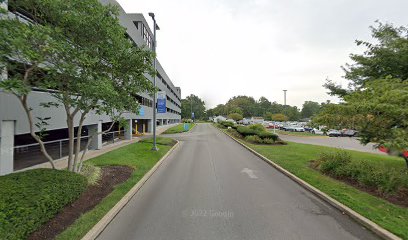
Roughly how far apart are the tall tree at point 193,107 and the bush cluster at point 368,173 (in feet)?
363

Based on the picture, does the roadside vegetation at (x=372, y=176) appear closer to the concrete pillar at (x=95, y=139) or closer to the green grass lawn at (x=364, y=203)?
the green grass lawn at (x=364, y=203)

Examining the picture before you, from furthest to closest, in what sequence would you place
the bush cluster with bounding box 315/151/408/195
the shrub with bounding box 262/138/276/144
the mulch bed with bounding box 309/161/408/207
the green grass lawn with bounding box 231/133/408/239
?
the shrub with bounding box 262/138/276/144 < the bush cluster with bounding box 315/151/408/195 < the mulch bed with bounding box 309/161/408/207 < the green grass lawn with bounding box 231/133/408/239

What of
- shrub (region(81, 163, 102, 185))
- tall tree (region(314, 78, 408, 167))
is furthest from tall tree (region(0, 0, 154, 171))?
tall tree (region(314, 78, 408, 167))

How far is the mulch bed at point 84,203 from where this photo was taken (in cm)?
443

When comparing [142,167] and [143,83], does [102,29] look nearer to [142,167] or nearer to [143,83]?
[143,83]

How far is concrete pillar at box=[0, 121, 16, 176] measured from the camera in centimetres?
790

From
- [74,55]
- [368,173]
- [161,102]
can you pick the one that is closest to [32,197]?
[74,55]

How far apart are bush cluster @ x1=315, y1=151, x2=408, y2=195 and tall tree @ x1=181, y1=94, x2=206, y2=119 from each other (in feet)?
→ 363

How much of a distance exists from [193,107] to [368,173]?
400ft

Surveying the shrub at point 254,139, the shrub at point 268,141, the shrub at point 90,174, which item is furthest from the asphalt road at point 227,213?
the shrub at point 254,139

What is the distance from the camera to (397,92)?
22.6 feet

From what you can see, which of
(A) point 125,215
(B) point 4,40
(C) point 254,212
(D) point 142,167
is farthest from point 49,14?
(C) point 254,212

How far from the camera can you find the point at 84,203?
601 centimetres

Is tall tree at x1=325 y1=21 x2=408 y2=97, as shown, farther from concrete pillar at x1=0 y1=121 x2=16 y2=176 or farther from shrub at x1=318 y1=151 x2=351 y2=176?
concrete pillar at x1=0 y1=121 x2=16 y2=176
